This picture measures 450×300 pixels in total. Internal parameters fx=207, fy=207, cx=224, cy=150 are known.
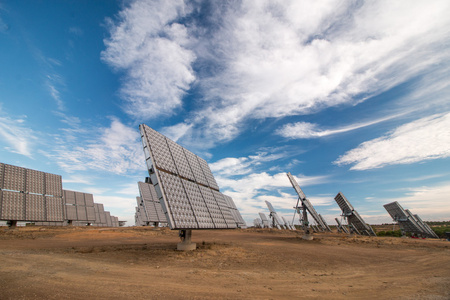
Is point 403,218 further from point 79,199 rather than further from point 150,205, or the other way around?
point 79,199

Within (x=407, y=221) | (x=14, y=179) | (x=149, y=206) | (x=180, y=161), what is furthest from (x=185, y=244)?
(x=407, y=221)

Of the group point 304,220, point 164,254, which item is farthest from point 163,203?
point 304,220

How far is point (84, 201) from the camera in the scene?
42.9m

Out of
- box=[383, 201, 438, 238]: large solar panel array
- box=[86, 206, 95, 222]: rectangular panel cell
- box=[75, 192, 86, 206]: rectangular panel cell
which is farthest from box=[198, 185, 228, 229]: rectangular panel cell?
box=[75, 192, 86, 206]: rectangular panel cell

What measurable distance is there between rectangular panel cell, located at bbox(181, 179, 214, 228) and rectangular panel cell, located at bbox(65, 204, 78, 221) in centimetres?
3436

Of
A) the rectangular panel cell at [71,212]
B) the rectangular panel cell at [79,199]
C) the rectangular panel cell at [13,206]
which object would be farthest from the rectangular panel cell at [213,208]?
the rectangular panel cell at [79,199]

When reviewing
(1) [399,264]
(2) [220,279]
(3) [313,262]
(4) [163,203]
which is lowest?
(1) [399,264]

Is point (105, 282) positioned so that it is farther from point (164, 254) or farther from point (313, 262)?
point (313, 262)

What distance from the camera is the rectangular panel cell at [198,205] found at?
15518mm

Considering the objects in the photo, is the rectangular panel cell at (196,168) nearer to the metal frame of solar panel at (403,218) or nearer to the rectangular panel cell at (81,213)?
the rectangular panel cell at (81,213)

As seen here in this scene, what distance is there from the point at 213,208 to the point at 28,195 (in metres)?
25.5

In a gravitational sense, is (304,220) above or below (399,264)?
above

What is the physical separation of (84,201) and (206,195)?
121ft

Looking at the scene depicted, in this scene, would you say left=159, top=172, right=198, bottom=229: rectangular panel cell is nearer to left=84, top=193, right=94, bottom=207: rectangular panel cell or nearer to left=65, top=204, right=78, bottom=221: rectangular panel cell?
left=65, top=204, right=78, bottom=221: rectangular panel cell
